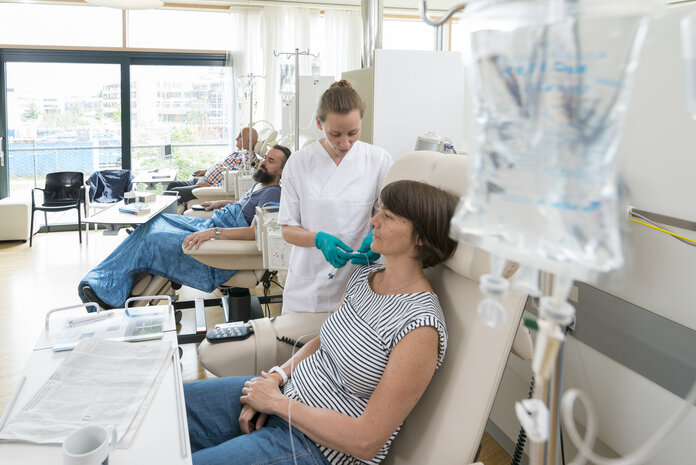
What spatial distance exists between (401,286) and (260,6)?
587 cm

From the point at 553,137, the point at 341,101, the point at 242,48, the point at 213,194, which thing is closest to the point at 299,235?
the point at 341,101

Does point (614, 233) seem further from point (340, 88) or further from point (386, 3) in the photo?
point (386, 3)

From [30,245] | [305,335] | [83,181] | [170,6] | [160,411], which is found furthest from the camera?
[170,6]

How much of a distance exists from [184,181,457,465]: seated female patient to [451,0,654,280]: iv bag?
2.61ft

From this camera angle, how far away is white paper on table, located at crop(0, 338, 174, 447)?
39.5 inches

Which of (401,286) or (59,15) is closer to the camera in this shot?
(401,286)

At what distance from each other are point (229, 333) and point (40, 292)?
2866 mm

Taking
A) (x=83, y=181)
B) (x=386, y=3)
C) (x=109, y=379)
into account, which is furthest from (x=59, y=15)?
(x=109, y=379)

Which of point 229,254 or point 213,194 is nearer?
point 229,254

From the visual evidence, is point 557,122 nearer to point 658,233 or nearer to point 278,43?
point 658,233

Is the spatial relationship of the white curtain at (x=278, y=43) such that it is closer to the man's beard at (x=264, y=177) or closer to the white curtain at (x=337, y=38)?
the white curtain at (x=337, y=38)

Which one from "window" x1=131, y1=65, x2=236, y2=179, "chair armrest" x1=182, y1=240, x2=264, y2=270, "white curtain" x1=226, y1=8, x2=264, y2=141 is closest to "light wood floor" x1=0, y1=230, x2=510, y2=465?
"chair armrest" x1=182, y1=240, x2=264, y2=270

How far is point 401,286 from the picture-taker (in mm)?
1400

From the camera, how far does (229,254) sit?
9.02ft
